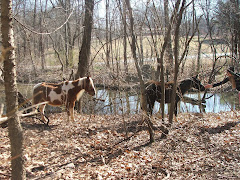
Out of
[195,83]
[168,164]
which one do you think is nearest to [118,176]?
[168,164]

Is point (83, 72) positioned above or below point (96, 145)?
above

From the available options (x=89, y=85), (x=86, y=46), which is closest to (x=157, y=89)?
(x=89, y=85)

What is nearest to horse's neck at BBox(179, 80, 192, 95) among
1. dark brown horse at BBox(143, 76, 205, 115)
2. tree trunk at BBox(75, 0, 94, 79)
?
dark brown horse at BBox(143, 76, 205, 115)

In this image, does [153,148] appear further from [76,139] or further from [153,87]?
[153,87]

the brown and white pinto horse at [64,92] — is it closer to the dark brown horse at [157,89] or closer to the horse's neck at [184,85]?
the dark brown horse at [157,89]

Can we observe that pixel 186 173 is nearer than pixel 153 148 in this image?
Yes

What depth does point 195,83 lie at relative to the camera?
9.98 metres

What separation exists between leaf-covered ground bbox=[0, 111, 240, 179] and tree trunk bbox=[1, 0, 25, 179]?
854 mm

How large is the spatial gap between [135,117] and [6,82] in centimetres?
667

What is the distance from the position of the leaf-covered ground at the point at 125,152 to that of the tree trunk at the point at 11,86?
2.80 ft

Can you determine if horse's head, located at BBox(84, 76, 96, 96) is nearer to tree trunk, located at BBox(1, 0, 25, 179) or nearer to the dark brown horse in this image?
the dark brown horse

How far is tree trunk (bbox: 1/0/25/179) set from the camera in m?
2.89

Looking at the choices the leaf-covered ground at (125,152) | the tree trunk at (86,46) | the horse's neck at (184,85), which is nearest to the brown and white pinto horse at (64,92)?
the leaf-covered ground at (125,152)

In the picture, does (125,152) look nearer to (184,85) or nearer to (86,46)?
(184,85)
